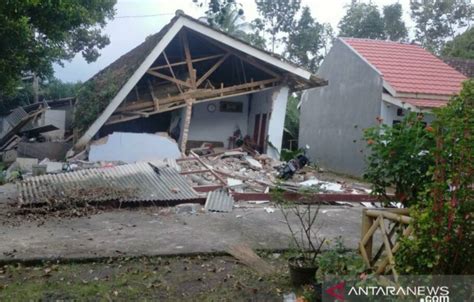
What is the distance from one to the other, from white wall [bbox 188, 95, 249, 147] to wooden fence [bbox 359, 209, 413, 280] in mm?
10999

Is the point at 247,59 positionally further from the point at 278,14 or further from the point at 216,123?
the point at 278,14

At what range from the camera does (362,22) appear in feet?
95.3

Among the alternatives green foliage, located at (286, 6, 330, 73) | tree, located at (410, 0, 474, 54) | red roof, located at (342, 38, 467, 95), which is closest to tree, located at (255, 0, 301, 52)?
green foliage, located at (286, 6, 330, 73)

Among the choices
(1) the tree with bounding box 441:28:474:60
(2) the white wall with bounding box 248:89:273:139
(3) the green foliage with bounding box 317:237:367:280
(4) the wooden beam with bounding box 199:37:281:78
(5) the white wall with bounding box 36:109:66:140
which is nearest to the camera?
(3) the green foliage with bounding box 317:237:367:280

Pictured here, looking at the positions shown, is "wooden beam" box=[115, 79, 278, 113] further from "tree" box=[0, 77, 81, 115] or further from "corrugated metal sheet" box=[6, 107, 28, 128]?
"tree" box=[0, 77, 81, 115]

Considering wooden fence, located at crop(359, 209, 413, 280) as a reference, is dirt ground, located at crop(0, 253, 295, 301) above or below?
below

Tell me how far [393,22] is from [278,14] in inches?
350

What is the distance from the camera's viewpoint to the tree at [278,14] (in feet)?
104

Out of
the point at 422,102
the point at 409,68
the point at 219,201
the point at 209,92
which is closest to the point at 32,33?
the point at 219,201

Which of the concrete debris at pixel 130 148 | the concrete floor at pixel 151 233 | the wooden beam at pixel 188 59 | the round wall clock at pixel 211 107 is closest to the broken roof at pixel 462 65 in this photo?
the round wall clock at pixel 211 107

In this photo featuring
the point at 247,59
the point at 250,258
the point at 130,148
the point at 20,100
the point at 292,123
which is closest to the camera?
the point at 250,258

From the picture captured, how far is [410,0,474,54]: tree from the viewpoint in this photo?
29.1m

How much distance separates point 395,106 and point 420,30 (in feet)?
71.2

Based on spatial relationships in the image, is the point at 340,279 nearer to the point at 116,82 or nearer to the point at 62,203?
the point at 62,203
